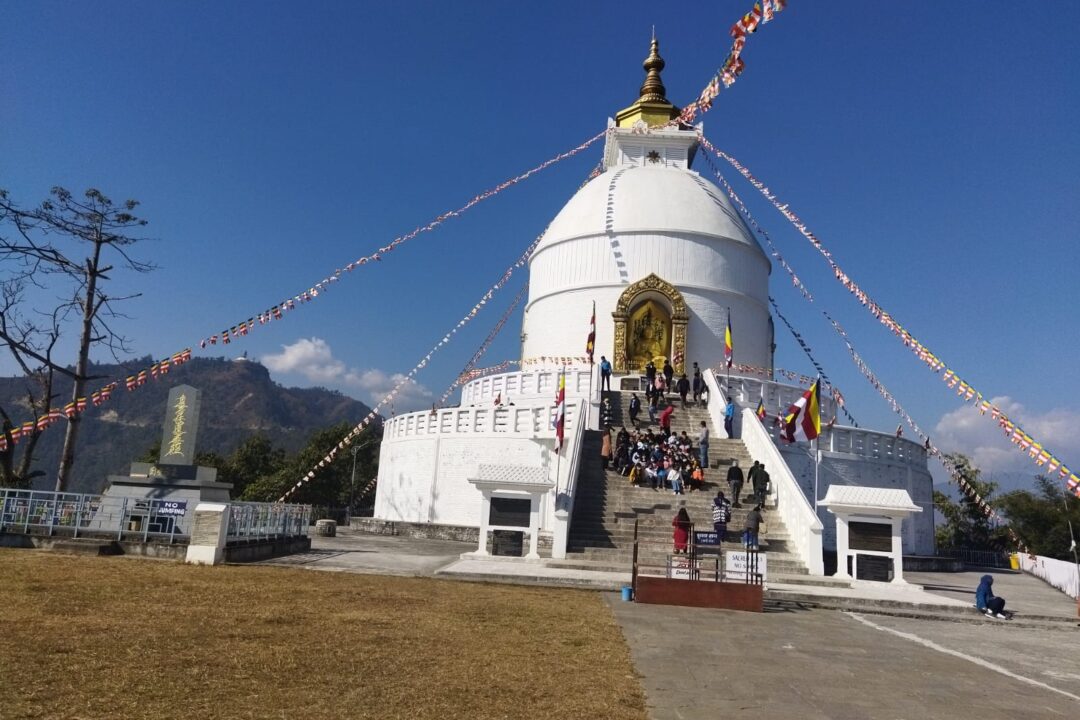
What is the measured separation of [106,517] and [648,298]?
20.4 meters

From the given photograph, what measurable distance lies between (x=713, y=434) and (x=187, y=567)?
14.9 m

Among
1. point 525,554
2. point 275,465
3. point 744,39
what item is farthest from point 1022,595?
point 275,465

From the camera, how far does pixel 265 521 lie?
16.5 metres

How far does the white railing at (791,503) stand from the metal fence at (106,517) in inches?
457

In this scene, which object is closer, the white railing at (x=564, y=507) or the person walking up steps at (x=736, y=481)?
the white railing at (x=564, y=507)

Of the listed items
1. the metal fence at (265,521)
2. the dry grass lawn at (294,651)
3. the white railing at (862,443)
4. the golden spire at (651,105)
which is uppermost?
the golden spire at (651,105)

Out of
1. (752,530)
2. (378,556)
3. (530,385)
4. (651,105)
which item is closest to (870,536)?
(752,530)

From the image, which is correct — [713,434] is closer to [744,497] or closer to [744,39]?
[744,497]

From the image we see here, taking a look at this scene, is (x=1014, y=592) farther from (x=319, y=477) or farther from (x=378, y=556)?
(x=319, y=477)

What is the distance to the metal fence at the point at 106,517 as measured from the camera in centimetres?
1494

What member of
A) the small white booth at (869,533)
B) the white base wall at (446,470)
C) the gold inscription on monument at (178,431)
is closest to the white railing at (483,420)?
the white base wall at (446,470)

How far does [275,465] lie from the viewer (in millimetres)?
57469

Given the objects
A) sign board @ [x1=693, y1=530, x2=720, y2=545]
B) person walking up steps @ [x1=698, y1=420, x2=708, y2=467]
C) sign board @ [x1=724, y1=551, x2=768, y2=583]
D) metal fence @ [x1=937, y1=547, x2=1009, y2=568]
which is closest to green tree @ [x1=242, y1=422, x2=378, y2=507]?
person walking up steps @ [x1=698, y1=420, x2=708, y2=467]

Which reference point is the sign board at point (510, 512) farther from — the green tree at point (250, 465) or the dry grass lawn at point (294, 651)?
the green tree at point (250, 465)
